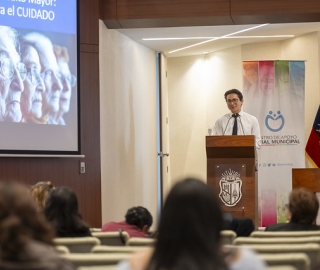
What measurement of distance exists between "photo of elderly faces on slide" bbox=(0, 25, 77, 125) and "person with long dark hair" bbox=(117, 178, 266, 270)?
6097 mm

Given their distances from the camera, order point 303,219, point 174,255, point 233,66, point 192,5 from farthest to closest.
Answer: point 233,66 < point 192,5 < point 303,219 < point 174,255

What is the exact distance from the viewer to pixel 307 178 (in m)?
7.90

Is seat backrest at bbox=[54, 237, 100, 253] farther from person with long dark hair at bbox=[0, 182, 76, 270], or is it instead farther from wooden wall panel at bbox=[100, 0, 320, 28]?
wooden wall panel at bbox=[100, 0, 320, 28]

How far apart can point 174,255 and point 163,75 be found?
10962mm

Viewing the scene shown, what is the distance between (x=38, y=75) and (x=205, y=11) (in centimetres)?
247

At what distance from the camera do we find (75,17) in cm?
848

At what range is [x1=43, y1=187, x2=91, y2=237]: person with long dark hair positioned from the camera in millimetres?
3801

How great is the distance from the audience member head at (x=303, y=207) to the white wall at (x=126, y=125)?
5024 mm

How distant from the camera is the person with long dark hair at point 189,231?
1.79 metres

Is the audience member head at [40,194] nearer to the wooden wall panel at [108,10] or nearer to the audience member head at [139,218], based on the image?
the audience member head at [139,218]

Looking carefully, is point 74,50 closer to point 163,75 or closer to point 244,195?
point 244,195

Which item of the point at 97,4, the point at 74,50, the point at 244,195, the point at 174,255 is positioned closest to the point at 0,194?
the point at 174,255

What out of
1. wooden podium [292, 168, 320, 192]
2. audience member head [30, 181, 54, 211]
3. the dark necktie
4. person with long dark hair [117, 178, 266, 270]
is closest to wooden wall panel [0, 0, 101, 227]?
the dark necktie

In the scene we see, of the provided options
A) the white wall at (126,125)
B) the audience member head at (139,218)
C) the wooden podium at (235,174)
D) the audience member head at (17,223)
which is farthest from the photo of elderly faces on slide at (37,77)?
the audience member head at (17,223)
